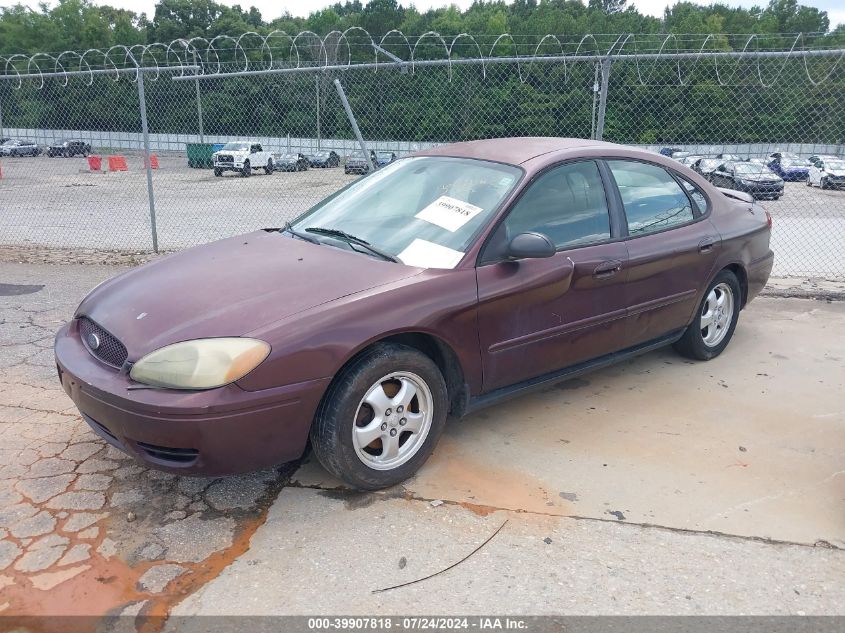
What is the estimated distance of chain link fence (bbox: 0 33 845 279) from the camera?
7934 millimetres

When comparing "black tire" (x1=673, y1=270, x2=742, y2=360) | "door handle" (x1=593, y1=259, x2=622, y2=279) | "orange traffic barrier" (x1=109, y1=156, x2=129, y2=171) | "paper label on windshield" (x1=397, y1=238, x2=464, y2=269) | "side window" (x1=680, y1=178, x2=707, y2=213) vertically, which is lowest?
"orange traffic barrier" (x1=109, y1=156, x2=129, y2=171)

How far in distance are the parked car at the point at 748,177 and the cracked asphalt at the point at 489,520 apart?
571 centimetres

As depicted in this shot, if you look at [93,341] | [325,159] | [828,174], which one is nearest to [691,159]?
[828,174]

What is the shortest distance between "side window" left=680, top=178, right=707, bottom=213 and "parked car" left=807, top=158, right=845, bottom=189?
494 centimetres

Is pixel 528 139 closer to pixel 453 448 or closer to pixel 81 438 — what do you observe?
pixel 453 448

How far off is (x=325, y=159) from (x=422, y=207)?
24.8ft

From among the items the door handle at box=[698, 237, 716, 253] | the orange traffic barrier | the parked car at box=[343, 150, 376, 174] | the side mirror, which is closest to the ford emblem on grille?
the side mirror

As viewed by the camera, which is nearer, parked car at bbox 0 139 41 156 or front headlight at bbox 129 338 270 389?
front headlight at bbox 129 338 270 389

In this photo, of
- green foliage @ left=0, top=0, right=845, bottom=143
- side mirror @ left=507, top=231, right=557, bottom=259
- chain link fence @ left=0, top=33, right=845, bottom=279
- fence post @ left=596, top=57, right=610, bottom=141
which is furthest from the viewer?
green foliage @ left=0, top=0, right=845, bottom=143

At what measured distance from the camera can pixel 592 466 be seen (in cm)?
348

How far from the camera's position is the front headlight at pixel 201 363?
2.71m

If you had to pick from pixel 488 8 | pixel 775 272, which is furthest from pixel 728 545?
pixel 488 8

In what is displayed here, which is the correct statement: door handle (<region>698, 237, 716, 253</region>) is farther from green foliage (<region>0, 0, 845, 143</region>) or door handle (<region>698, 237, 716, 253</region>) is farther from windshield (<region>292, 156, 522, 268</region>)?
green foliage (<region>0, 0, 845, 143</region>)

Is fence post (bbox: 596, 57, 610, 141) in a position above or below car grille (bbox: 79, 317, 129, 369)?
above
